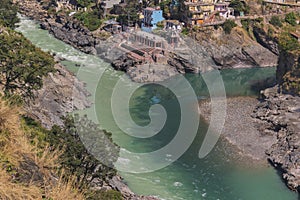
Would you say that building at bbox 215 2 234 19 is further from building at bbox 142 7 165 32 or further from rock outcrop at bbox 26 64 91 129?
rock outcrop at bbox 26 64 91 129

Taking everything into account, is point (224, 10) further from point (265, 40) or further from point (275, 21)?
point (265, 40)

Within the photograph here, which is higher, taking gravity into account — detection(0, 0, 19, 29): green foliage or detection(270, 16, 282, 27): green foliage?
detection(0, 0, 19, 29): green foliage

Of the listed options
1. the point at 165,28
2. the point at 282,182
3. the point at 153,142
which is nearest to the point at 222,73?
the point at 165,28

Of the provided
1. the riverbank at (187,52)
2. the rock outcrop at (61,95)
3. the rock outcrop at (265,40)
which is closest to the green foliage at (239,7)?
the rock outcrop at (265,40)

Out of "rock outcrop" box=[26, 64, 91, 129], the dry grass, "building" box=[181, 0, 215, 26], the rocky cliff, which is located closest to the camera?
the dry grass

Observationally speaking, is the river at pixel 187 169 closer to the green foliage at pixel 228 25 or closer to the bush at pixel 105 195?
the bush at pixel 105 195

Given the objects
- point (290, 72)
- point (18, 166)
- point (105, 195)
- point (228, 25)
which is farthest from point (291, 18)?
point (18, 166)

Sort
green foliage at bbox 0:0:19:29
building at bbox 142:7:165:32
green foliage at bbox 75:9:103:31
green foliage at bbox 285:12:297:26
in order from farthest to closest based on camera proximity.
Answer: green foliage at bbox 75:9:103:31 → building at bbox 142:7:165:32 → green foliage at bbox 285:12:297:26 → green foliage at bbox 0:0:19:29

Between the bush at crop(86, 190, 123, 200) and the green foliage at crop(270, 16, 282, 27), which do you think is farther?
the green foliage at crop(270, 16, 282, 27)

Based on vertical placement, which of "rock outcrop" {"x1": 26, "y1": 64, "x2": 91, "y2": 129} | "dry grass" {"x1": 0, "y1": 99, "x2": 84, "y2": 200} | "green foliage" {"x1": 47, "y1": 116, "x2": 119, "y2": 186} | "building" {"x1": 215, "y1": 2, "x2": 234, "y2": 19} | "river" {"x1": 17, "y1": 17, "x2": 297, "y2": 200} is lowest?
"river" {"x1": 17, "y1": 17, "x2": 297, "y2": 200}

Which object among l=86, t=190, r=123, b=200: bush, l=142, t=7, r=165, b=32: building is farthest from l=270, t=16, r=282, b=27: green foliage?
l=86, t=190, r=123, b=200: bush
